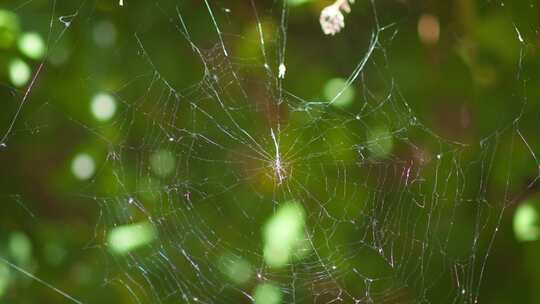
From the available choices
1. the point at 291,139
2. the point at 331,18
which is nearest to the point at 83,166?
the point at 291,139

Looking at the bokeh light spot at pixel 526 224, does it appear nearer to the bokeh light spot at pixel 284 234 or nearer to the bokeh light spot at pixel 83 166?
the bokeh light spot at pixel 284 234

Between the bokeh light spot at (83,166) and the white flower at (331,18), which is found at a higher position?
the bokeh light spot at (83,166)

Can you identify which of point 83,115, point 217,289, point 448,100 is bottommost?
point 217,289

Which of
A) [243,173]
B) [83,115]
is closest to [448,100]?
[243,173]

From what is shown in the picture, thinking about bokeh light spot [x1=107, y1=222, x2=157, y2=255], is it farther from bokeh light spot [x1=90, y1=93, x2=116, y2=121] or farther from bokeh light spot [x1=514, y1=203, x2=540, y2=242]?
bokeh light spot [x1=514, y1=203, x2=540, y2=242]

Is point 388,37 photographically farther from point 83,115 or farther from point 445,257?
point 83,115

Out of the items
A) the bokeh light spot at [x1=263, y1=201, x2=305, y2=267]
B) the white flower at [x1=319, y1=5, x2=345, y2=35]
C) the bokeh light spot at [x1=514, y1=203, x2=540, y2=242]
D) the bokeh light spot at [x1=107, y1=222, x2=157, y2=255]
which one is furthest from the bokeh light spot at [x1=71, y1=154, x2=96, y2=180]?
the bokeh light spot at [x1=514, y1=203, x2=540, y2=242]

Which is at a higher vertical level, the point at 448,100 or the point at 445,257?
the point at 448,100

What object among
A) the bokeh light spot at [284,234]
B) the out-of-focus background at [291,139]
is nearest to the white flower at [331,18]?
the out-of-focus background at [291,139]

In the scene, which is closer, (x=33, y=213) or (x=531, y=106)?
(x=531, y=106)
